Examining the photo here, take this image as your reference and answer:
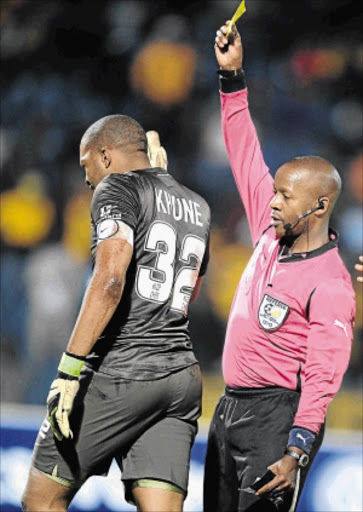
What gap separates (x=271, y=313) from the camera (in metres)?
2.79

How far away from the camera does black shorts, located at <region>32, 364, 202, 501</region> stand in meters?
2.61

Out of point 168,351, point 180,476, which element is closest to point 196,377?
point 168,351

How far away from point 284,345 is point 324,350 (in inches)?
6.8

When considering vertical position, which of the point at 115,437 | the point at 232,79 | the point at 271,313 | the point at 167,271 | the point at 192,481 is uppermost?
the point at 232,79

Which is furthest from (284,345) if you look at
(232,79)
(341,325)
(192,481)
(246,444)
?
(192,481)

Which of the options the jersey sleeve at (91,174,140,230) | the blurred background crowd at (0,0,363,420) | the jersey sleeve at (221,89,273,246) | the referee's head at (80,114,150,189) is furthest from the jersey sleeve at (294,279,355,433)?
the blurred background crowd at (0,0,363,420)

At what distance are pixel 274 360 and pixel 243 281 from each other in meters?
Answer: 0.31

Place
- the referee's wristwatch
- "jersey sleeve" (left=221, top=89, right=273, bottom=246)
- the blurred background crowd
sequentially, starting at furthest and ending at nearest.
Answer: the blurred background crowd
"jersey sleeve" (left=221, top=89, right=273, bottom=246)
the referee's wristwatch

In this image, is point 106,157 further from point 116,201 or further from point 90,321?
point 90,321

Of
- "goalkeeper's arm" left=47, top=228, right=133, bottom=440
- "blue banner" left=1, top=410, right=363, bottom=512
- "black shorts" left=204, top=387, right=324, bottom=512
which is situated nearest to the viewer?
"goalkeeper's arm" left=47, top=228, right=133, bottom=440

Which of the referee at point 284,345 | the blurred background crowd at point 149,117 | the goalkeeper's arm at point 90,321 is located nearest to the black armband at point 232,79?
the referee at point 284,345

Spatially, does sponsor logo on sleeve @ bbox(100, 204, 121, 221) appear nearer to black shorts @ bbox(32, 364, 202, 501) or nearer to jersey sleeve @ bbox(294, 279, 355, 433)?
black shorts @ bbox(32, 364, 202, 501)

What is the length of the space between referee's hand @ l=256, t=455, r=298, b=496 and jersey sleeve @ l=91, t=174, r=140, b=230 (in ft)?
2.71

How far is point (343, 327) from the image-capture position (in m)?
2.69
